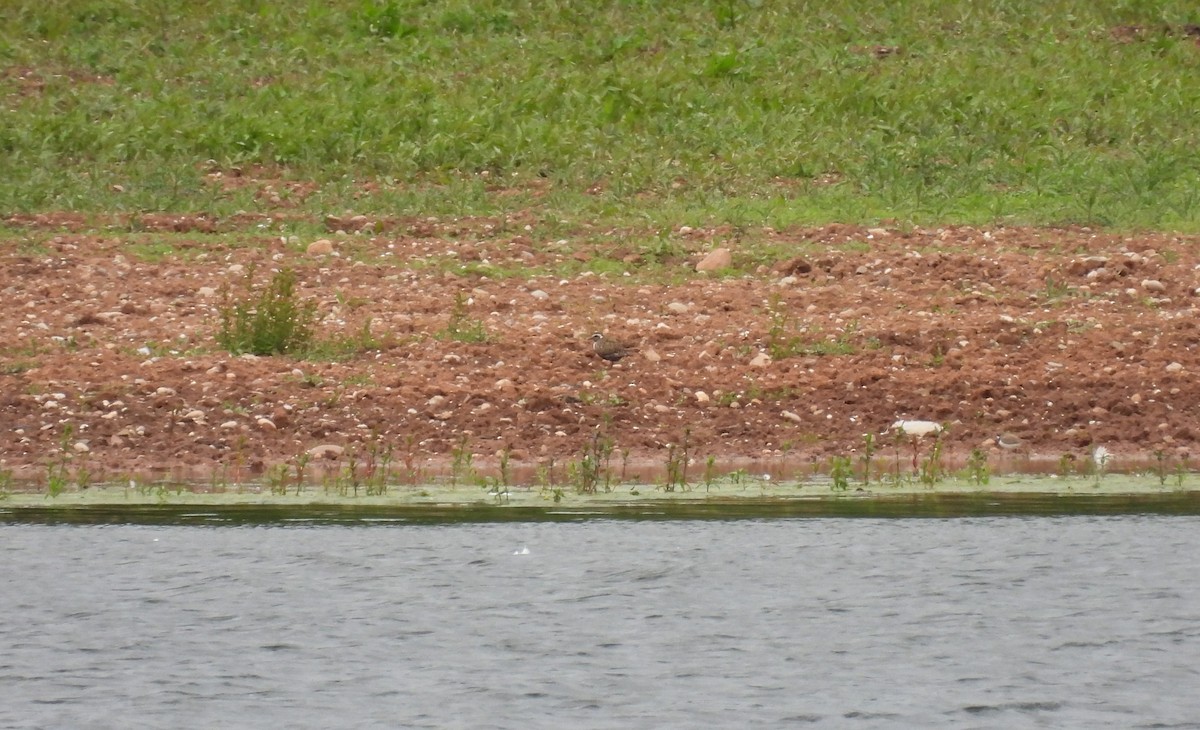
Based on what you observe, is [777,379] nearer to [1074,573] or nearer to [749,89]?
[1074,573]

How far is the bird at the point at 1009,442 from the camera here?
33.4 feet

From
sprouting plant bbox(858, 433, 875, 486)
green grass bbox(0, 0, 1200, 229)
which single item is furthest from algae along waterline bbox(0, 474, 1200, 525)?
green grass bbox(0, 0, 1200, 229)

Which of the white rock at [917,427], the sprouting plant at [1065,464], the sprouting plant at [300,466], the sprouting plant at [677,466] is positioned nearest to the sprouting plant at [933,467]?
the white rock at [917,427]

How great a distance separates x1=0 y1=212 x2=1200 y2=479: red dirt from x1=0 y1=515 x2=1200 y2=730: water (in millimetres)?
2231

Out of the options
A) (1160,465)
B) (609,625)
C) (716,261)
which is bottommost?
(609,625)

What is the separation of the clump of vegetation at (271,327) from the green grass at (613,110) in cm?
371

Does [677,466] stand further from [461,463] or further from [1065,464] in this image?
[1065,464]

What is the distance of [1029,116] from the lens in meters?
18.0

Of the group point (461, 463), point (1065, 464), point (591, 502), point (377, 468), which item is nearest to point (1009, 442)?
point (1065, 464)

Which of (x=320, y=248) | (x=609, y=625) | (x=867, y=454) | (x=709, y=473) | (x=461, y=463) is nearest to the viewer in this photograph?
(x=609, y=625)

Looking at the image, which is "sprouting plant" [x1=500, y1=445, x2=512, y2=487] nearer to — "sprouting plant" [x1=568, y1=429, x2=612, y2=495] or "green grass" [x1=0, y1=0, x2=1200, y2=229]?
"sprouting plant" [x1=568, y1=429, x2=612, y2=495]

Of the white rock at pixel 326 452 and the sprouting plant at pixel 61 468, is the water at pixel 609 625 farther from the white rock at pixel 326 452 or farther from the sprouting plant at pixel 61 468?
the white rock at pixel 326 452

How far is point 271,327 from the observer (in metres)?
11.3

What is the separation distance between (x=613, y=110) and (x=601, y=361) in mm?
7434
